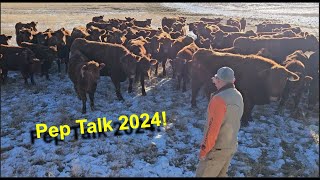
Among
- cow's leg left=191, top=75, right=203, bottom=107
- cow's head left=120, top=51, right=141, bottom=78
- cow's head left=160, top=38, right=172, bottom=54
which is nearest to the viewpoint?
cow's leg left=191, top=75, right=203, bottom=107

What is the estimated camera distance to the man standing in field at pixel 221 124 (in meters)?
5.15

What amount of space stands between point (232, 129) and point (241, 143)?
358 centimetres

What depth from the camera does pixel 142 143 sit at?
28.6ft

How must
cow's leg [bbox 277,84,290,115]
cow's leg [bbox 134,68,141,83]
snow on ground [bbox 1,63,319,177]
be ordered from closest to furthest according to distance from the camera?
snow on ground [bbox 1,63,319,177]
cow's leg [bbox 277,84,290,115]
cow's leg [bbox 134,68,141,83]

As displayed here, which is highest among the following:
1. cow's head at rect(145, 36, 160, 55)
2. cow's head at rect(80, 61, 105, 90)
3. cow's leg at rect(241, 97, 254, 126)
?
cow's head at rect(145, 36, 160, 55)

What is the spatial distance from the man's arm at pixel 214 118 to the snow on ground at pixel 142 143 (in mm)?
2369

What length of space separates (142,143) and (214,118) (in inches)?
153

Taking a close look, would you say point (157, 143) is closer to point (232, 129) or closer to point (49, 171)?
point (49, 171)

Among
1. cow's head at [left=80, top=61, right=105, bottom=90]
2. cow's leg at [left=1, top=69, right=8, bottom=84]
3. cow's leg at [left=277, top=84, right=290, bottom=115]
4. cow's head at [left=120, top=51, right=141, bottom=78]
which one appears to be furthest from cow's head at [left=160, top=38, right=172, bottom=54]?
cow's leg at [left=1, top=69, right=8, bottom=84]

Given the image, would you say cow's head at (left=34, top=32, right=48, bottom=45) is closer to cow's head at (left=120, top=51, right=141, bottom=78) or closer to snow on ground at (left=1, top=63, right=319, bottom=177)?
snow on ground at (left=1, top=63, right=319, bottom=177)

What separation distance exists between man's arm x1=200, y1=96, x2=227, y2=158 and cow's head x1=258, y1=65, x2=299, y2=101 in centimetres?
474

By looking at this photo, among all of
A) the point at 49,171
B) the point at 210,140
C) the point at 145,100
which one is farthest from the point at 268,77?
the point at 49,171

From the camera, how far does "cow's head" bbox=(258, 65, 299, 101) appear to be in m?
9.24

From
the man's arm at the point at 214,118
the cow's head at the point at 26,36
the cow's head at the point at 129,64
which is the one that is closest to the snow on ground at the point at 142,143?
the cow's head at the point at 129,64
